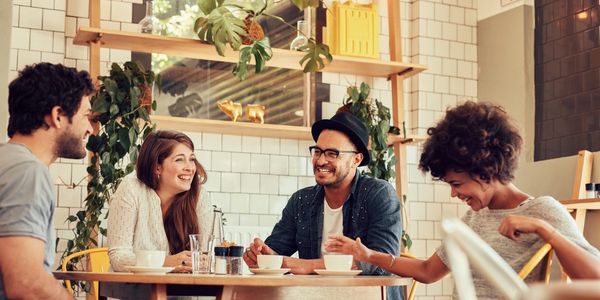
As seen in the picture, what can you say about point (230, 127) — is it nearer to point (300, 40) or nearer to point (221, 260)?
point (300, 40)

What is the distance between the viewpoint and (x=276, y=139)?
6074 mm

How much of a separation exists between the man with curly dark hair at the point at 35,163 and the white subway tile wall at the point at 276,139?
8.93ft

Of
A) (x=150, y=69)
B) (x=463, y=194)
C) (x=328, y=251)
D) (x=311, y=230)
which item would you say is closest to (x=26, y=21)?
(x=150, y=69)

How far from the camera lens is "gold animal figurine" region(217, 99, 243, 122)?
575 cm

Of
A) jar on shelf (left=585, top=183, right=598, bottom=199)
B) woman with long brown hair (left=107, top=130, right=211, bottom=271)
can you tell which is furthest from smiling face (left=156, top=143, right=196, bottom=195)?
jar on shelf (left=585, top=183, right=598, bottom=199)

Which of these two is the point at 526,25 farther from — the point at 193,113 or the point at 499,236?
the point at 499,236

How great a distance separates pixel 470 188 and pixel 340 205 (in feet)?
4.96

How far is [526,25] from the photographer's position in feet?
20.8

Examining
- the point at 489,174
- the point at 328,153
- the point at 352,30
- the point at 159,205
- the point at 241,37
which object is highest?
the point at 352,30

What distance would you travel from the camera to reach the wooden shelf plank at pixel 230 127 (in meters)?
5.45

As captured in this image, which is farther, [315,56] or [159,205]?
[315,56]

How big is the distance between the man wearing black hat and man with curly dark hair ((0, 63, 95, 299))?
1318mm

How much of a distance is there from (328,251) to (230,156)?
288 cm

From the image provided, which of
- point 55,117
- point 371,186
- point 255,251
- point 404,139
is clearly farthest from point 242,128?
point 55,117
